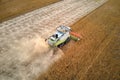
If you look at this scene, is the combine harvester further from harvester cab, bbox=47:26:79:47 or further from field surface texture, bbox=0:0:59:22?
field surface texture, bbox=0:0:59:22

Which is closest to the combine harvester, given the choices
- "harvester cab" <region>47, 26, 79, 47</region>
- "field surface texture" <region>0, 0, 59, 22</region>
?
"harvester cab" <region>47, 26, 79, 47</region>

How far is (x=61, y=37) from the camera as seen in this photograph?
105 inches

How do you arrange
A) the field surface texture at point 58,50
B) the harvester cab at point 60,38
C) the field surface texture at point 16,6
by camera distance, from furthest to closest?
the field surface texture at point 16,6
the harvester cab at point 60,38
the field surface texture at point 58,50

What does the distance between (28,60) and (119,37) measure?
1.91 m

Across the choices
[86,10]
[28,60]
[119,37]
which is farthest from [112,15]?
[28,60]

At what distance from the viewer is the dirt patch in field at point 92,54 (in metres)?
2.23

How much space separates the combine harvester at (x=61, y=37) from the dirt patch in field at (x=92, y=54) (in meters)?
0.09

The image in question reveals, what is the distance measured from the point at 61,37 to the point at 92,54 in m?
0.61

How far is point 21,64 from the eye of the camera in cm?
227

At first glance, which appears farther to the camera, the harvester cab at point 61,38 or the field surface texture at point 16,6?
the field surface texture at point 16,6

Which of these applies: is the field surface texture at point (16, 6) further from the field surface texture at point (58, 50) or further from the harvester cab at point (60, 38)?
the harvester cab at point (60, 38)

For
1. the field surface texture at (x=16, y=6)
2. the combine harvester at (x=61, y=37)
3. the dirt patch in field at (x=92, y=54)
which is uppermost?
the field surface texture at (x=16, y=6)

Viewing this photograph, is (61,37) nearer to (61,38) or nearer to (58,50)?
(61,38)

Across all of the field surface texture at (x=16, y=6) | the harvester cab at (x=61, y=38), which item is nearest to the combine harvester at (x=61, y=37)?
the harvester cab at (x=61, y=38)
